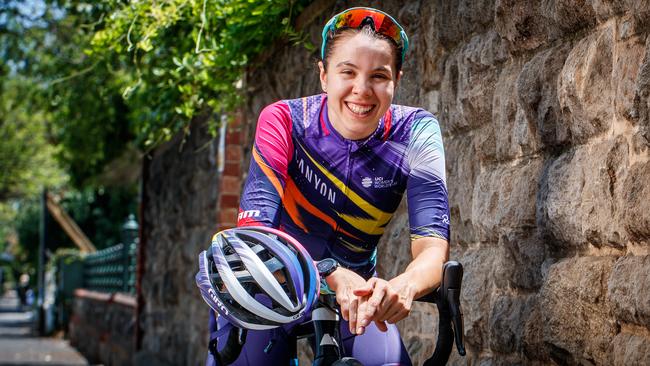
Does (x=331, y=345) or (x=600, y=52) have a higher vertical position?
(x=600, y=52)

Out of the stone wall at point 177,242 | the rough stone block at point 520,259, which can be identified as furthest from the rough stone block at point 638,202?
the stone wall at point 177,242

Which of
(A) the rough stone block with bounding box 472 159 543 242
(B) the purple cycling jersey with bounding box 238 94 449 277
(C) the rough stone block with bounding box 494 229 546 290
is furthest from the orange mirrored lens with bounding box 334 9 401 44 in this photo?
(C) the rough stone block with bounding box 494 229 546 290

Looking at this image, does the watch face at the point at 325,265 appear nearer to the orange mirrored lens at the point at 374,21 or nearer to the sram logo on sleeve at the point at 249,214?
the sram logo on sleeve at the point at 249,214

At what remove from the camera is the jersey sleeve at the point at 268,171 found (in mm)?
2910

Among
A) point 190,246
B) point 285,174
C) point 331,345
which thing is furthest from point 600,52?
point 190,246

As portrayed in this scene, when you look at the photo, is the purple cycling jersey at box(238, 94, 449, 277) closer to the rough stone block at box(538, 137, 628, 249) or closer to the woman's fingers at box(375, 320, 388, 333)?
the woman's fingers at box(375, 320, 388, 333)

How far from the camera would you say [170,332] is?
982 centimetres

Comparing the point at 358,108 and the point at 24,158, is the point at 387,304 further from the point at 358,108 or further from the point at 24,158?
the point at 24,158

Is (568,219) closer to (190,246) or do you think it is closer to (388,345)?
(388,345)

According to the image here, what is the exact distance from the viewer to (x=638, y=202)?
283cm

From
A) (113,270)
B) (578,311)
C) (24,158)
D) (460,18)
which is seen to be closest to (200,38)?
(460,18)

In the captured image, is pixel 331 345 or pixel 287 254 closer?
pixel 287 254

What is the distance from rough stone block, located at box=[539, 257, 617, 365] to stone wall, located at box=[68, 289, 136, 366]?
9.23 m

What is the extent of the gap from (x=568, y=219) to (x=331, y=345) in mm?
956
